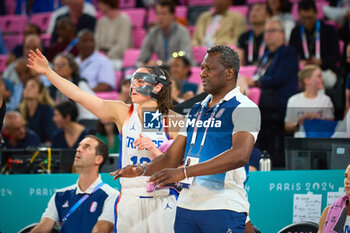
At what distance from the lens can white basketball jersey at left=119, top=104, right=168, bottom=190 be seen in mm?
4945

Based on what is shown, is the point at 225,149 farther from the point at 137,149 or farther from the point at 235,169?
the point at 137,149

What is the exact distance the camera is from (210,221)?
385cm

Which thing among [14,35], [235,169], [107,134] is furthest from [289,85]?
[14,35]

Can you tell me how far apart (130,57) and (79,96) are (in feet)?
19.7

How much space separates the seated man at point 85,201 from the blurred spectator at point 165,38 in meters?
4.05

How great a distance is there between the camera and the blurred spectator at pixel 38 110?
9352 millimetres

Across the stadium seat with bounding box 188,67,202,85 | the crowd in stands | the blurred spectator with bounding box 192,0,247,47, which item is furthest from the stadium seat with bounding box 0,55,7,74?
the stadium seat with bounding box 188,67,202,85

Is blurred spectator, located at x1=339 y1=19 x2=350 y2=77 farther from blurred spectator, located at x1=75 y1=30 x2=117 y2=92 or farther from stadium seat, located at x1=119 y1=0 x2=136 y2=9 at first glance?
stadium seat, located at x1=119 y1=0 x2=136 y2=9

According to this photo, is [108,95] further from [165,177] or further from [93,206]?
[165,177]

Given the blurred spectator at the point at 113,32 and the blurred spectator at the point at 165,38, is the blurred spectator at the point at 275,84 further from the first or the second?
the blurred spectator at the point at 113,32

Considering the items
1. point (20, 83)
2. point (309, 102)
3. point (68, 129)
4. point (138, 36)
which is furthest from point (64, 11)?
point (309, 102)

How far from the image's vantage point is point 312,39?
29.8 feet

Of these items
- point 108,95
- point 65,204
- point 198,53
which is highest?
point 198,53

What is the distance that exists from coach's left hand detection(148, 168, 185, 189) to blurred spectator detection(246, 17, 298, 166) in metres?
4.48
